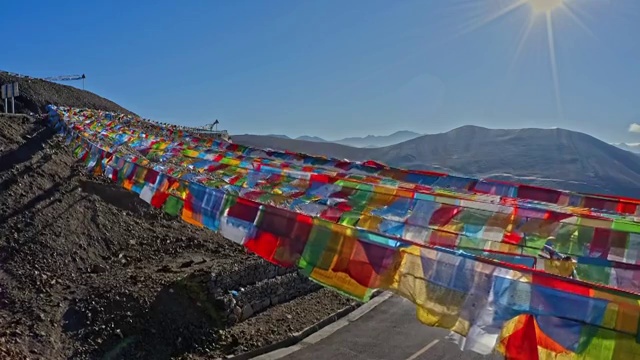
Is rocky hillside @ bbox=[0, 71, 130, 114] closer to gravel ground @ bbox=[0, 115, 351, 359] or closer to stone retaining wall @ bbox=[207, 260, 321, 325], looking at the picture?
gravel ground @ bbox=[0, 115, 351, 359]

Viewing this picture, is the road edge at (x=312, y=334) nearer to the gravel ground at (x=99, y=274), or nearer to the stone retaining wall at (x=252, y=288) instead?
the gravel ground at (x=99, y=274)

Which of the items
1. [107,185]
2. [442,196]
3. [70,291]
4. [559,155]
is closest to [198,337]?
[70,291]

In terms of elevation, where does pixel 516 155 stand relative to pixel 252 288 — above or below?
above

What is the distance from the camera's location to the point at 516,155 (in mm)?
56906

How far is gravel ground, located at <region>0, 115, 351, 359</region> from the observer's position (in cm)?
853

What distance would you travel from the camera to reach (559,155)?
174ft

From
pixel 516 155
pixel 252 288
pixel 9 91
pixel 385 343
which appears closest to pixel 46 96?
pixel 9 91

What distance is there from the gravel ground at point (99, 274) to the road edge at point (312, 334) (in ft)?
0.62

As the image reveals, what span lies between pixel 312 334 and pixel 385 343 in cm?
170

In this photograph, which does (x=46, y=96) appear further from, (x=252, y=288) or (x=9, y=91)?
(x=252, y=288)

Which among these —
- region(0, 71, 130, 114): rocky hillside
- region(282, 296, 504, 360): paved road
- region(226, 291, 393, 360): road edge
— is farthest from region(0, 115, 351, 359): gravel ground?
region(0, 71, 130, 114): rocky hillside

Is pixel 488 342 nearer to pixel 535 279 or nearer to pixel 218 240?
pixel 535 279

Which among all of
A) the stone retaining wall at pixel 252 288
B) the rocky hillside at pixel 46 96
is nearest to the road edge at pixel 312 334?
the stone retaining wall at pixel 252 288

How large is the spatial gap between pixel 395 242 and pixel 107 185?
12.1m
